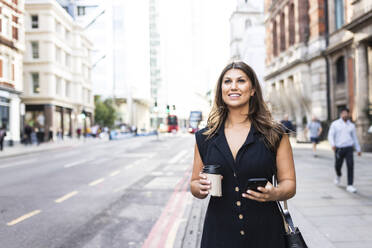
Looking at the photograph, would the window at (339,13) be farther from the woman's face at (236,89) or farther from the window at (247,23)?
the window at (247,23)

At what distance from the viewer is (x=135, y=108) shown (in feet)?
285

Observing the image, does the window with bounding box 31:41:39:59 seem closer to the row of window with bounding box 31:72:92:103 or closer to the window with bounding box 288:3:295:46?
the row of window with bounding box 31:72:92:103

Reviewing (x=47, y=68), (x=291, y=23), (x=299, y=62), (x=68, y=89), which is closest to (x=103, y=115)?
(x=68, y=89)

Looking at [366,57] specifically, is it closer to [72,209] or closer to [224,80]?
[72,209]

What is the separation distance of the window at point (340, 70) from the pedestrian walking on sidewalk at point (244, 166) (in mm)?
23546

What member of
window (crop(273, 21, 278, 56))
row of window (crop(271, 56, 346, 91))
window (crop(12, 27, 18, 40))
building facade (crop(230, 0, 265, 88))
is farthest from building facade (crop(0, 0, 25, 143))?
building facade (crop(230, 0, 265, 88))

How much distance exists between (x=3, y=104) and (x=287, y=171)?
3194 centimetres

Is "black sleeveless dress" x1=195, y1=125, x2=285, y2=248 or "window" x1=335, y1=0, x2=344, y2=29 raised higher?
"window" x1=335, y1=0, x2=344, y2=29

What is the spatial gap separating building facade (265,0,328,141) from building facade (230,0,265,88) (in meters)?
25.4

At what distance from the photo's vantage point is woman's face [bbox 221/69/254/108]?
2195mm

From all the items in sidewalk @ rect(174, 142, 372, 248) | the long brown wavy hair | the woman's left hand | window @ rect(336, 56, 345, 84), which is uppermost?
window @ rect(336, 56, 345, 84)

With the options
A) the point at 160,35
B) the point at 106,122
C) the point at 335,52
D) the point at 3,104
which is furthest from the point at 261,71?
the point at 160,35

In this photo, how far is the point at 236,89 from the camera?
2.19 meters

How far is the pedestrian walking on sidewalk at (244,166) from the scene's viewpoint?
6.69 ft
